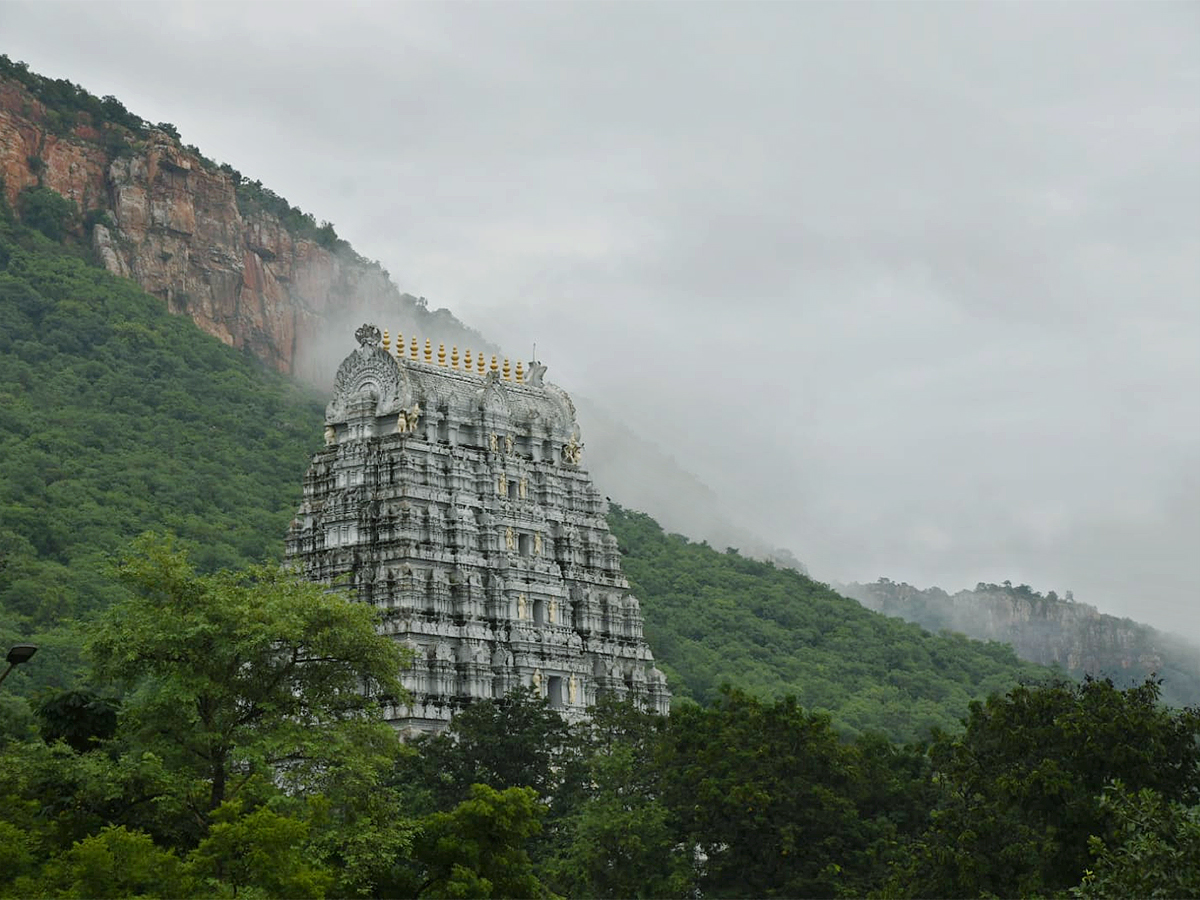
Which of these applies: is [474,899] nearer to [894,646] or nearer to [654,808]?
[654,808]

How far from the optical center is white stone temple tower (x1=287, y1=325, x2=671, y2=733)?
70.6 m

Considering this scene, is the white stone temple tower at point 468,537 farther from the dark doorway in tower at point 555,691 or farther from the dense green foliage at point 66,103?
the dense green foliage at point 66,103

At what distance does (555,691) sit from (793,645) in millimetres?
62240

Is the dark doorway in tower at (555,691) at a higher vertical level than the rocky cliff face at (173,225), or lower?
lower

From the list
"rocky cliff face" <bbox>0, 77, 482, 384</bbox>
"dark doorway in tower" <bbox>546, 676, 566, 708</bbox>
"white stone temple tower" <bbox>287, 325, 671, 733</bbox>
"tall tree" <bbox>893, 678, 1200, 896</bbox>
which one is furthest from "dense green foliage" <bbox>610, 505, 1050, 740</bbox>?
"tall tree" <bbox>893, 678, 1200, 896</bbox>

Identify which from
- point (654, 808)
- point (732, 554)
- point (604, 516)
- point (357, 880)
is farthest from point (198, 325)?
point (357, 880)

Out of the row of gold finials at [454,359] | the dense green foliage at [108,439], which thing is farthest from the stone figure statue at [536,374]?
the dense green foliage at [108,439]

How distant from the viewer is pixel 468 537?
73312mm

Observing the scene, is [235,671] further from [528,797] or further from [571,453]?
[571,453]

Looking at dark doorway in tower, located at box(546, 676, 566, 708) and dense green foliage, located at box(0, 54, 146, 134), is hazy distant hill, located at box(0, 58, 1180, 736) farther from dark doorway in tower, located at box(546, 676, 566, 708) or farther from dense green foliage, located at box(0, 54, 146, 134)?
dark doorway in tower, located at box(546, 676, 566, 708)

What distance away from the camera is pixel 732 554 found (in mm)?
153875

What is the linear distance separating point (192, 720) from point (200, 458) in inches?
3113

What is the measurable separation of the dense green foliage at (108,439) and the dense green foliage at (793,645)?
1016 inches

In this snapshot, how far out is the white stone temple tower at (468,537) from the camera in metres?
70.6
